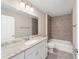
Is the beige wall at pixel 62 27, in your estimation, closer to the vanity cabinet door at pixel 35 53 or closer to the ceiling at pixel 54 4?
the ceiling at pixel 54 4

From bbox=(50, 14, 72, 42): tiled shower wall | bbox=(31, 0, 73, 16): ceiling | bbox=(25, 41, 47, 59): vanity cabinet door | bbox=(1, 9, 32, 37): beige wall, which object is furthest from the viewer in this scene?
bbox=(50, 14, 72, 42): tiled shower wall

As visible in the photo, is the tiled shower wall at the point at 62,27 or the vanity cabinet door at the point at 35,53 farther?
the tiled shower wall at the point at 62,27

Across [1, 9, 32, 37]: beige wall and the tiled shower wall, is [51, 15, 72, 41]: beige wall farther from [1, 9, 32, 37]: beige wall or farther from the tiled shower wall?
[1, 9, 32, 37]: beige wall

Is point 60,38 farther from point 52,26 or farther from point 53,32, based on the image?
→ point 52,26

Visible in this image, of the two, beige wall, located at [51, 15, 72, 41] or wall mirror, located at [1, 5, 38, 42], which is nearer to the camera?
wall mirror, located at [1, 5, 38, 42]

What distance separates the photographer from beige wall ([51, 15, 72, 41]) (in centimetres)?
410

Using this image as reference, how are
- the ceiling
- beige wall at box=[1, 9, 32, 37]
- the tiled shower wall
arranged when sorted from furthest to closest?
the tiled shower wall → the ceiling → beige wall at box=[1, 9, 32, 37]

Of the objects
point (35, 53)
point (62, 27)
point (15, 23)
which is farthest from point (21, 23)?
point (62, 27)

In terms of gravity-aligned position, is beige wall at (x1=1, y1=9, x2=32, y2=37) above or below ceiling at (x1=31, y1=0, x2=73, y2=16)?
below

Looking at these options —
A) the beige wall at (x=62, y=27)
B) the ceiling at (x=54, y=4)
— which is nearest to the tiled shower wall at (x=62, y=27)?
the beige wall at (x=62, y=27)

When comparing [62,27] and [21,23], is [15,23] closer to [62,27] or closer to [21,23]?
[21,23]

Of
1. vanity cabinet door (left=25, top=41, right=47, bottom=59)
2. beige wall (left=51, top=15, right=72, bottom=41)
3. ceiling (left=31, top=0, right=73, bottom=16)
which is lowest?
vanity cabinet door (left=25, top=41, right=47, bottom=59)

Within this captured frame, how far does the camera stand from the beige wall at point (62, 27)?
410 cm

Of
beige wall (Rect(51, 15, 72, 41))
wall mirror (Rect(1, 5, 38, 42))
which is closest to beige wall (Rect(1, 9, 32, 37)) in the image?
wall mirror (Rect(1, 5, 38, 42))
